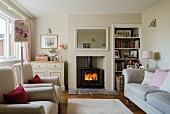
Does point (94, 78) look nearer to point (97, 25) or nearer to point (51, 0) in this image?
point (97, 25)

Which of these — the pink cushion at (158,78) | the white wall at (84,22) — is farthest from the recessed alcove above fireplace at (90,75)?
the pink cushion at (158,78)

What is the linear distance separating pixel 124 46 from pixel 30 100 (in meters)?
3.99

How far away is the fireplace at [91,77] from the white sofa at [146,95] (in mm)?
1864

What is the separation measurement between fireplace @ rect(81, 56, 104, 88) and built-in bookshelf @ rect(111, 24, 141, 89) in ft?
1.65

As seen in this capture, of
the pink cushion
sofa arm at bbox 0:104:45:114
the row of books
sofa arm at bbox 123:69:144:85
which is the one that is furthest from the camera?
the row of books

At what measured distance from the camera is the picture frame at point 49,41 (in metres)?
6.30

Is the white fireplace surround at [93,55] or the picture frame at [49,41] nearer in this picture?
the white fireplace surround at [93,55]

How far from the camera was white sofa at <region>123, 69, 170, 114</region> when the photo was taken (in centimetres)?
265

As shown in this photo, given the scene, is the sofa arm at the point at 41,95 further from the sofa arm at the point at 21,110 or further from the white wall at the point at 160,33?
the white wall at the point at 160,33

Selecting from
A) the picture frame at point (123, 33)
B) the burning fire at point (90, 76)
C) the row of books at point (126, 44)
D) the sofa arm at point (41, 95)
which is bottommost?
the burning fire at point (90, 76)

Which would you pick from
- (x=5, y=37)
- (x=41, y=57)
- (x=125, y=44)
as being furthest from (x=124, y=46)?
(x=5, y=37)

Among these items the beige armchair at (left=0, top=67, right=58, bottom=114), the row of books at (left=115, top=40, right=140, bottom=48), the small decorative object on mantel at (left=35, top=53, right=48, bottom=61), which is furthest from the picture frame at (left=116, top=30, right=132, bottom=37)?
the beige armchair at (left=0, top=67, right=58, bottom=114)

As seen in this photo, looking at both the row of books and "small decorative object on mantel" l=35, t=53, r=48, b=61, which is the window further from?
Result: the row of books

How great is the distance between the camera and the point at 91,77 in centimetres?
Result: 609
